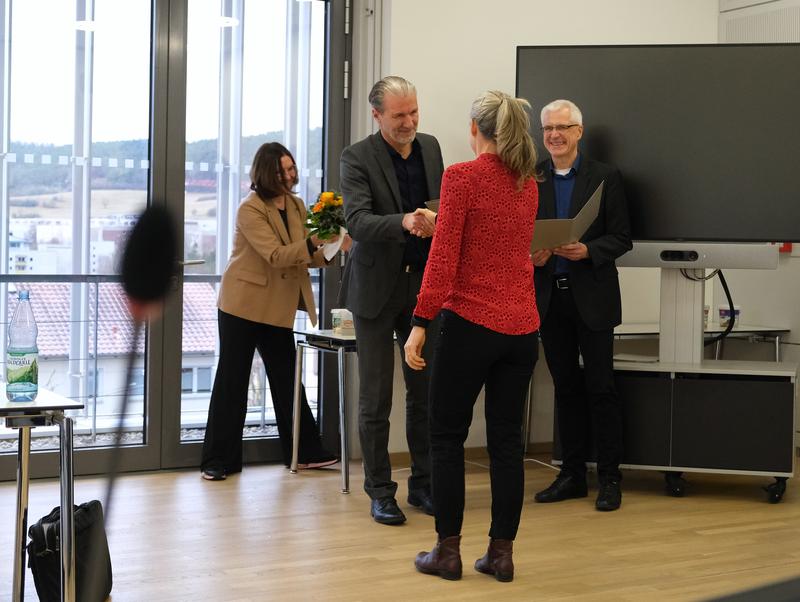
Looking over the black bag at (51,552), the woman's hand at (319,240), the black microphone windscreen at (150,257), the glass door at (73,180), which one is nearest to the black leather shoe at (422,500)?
the woman's hand at (319,240)

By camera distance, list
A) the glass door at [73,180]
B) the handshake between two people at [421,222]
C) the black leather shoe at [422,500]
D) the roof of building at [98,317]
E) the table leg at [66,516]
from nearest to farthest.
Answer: the table leg at [66,516], the handshake between two people at [421,222], the black leather shoe at [422,500], the glass door at [73,180], the roof of building at [98,317]

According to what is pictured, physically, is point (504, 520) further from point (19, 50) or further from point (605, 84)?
point (19, 50)

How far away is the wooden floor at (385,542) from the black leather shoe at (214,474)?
57mm

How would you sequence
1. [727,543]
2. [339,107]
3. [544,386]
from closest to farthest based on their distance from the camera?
[727,543] < [339,107] < [544,386]

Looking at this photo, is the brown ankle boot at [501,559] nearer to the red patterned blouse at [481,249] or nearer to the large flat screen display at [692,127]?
the red patterned blouse at [481,249]

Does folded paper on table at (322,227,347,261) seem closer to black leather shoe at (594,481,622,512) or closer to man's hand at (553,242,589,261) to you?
man's hand at (553,242,589,261)

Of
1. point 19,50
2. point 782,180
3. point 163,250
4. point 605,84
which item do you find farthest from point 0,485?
point 163,250

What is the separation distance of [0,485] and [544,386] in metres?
2.62

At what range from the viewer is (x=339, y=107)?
195 inches

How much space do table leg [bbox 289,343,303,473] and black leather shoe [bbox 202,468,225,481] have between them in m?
0.34

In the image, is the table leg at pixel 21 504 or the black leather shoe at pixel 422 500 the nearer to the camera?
the table leg at pixel 21 504

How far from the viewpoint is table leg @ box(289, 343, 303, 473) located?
14.8 feet

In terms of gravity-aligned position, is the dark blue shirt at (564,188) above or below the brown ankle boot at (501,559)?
above

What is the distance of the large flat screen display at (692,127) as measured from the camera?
434cm
